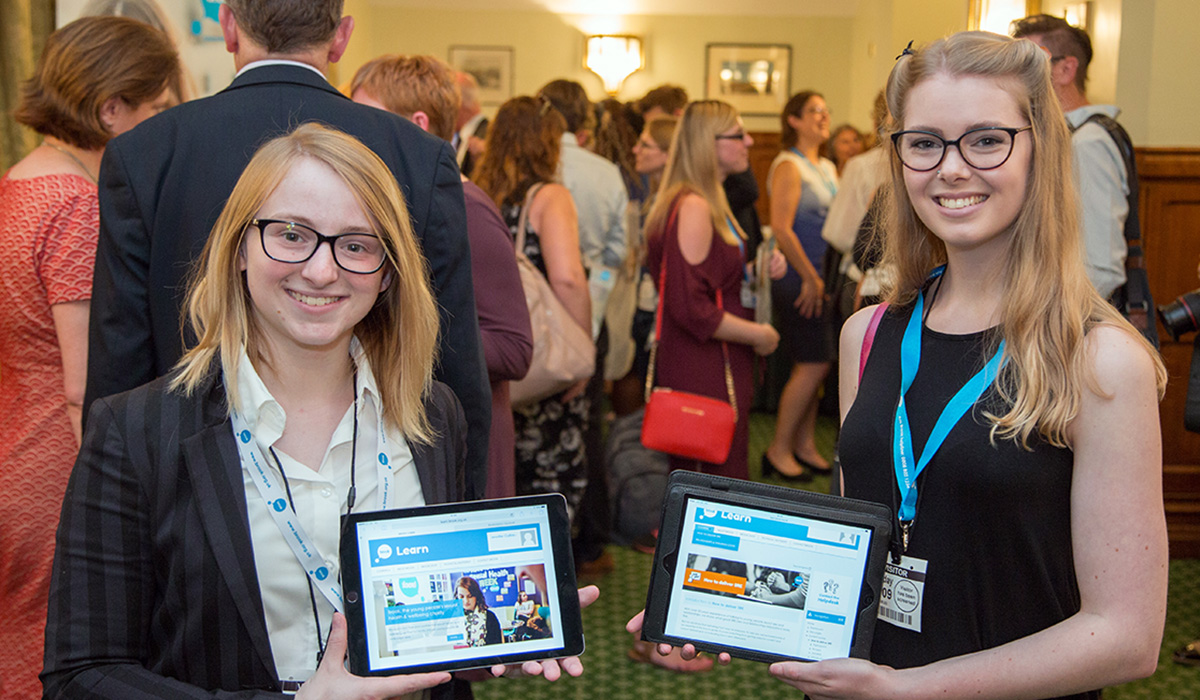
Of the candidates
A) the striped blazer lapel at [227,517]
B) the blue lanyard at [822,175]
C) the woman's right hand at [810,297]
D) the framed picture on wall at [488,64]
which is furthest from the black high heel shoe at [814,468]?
the framed picture on wall at [488,64]

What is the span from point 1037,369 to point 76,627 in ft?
3.98

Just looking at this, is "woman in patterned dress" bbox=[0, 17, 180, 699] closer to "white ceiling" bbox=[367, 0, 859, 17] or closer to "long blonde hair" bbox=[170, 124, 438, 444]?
"long blonde hair" bbox=[170, 124, 438, 444]

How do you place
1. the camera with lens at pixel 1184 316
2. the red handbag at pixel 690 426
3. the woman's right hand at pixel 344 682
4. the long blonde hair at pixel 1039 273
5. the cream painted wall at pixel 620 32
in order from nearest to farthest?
1. the woman's right hand at pixel 344 682
2. the long blonde hair at pixel 1039 273
3. the camera with lens at pixel 1184 316
4. the red handbag at pixel 690 426
5. the cream painted wall at pixel 620 32

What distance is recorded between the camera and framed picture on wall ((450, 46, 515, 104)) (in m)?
9.85

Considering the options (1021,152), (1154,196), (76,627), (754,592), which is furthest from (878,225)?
(1154,196)

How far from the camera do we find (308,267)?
1.33 meters

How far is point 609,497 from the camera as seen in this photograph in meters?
4.32

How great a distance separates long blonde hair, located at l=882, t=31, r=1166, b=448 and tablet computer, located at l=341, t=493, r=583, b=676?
1.92ft

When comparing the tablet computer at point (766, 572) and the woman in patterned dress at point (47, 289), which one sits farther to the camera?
the woman in patterned dress at point (47, 289)

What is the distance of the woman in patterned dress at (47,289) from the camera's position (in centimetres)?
204

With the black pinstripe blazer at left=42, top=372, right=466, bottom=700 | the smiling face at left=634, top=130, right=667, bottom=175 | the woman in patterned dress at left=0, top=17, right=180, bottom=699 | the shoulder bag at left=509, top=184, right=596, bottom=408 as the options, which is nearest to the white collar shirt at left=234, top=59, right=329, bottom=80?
the woman in patterned dress at left=0, top=17, right=180, bottom=699

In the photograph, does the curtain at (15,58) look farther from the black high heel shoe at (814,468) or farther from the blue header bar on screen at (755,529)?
the black high heel shoe at (814,468)

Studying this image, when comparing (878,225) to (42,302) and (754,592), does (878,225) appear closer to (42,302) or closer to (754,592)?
(754,592)

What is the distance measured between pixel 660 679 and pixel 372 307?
2.14 metres
